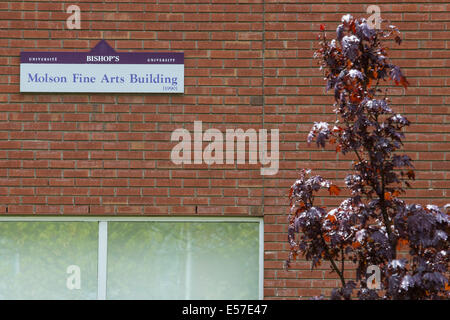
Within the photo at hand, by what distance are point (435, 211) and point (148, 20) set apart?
12.2 ft

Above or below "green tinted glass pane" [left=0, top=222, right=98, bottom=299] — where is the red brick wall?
above

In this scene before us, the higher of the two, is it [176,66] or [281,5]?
[281,5]

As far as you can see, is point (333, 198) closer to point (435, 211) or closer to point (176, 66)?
point (176, 66)

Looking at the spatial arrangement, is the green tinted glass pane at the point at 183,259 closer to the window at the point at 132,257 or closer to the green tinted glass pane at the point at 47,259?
the window at the point at 132,257

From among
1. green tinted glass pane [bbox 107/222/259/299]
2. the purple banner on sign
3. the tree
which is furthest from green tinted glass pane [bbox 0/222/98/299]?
the tree

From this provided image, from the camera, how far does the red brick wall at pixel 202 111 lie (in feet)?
22.8

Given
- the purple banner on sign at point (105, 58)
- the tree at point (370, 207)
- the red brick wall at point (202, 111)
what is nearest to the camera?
the tree at point (370, 207)

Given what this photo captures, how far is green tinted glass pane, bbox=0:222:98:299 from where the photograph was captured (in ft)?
22.9

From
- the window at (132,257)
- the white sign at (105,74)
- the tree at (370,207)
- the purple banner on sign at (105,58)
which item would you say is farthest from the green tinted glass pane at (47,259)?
the tree at (370,207)

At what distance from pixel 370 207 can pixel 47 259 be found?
143 inches

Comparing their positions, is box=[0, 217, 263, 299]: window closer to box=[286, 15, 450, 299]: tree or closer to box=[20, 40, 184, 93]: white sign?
box=[20, 40, 184, 93]: white sign

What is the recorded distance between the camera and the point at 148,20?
709 centimetres

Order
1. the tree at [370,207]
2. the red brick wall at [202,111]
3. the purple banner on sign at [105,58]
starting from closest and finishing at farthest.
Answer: the tree at [370,207], the red brick wall at [202,111], the purple banner on sign at [105,58]
